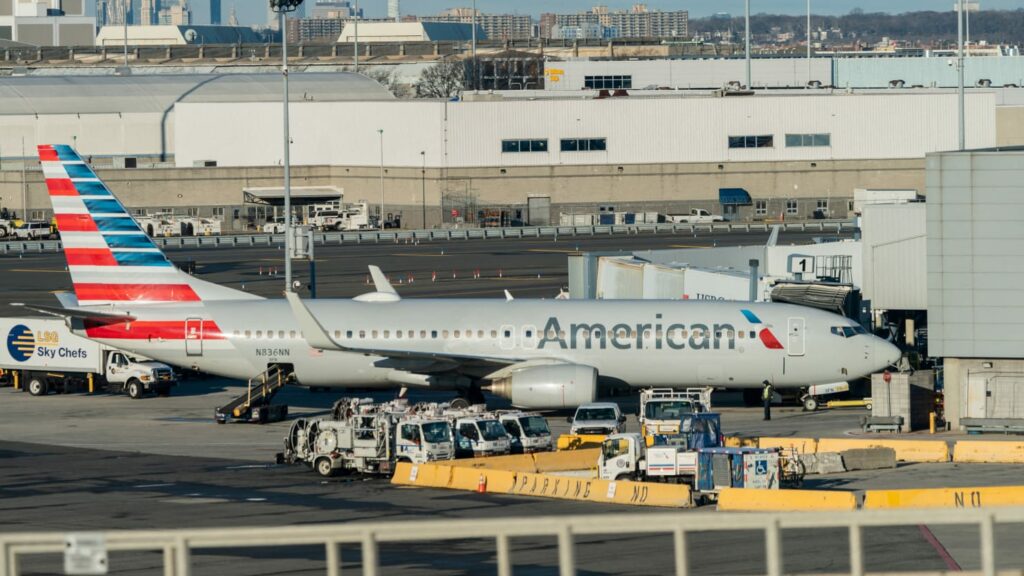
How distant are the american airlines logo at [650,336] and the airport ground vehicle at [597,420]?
18.0ft

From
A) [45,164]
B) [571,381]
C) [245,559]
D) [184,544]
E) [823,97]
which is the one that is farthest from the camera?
[823,97]

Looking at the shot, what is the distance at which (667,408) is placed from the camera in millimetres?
47031

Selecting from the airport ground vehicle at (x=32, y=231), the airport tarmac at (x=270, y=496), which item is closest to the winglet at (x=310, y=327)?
the airport tarmac at (x=270, y=496)

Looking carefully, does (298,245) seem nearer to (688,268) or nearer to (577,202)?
(688,268)

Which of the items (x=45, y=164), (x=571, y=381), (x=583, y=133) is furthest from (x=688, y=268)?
(x=583, y=133)

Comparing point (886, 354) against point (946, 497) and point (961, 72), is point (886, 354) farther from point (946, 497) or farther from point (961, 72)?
point (961, 72)

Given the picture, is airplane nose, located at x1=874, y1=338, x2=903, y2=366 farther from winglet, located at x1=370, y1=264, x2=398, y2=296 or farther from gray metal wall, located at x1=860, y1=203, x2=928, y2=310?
winglet, located at x1=370, y1=264, x2=398, y2=296

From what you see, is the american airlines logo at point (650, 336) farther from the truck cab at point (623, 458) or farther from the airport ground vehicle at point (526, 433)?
the truck cab at point (623, 458)

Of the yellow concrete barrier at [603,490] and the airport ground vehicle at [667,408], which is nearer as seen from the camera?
the yellow concrete barrier at [603,490]

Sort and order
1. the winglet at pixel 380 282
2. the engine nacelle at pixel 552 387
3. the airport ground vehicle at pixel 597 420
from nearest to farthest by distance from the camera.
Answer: the airport ground vehicle at pixel 597 420
the engine nacelle at pixel 552 387
the winglet at pixel 380 282

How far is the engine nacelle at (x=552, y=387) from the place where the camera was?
167ft

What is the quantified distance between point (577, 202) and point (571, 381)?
84427mm

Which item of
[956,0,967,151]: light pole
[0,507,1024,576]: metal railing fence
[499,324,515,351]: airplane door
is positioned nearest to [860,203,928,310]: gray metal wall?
[499,324,515,351]: airplane door

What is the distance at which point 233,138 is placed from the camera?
14288cm
